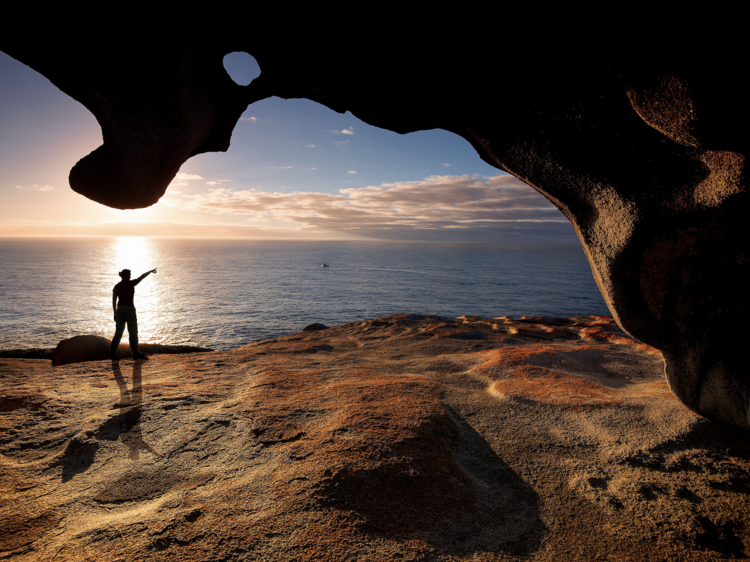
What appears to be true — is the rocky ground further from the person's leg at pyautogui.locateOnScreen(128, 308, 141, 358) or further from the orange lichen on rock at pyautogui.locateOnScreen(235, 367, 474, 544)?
the person's leg at pyautogui.locateOnScreen(128, 308, 141, 358)

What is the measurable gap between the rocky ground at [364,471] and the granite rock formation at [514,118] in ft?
4.96

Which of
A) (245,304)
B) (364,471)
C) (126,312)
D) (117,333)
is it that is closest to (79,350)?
(117,333)

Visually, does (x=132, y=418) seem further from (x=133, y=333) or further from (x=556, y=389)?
(x=556, y=389)

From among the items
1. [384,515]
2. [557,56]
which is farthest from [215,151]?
[384,515]

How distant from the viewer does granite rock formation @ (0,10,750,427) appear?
386 centimetres

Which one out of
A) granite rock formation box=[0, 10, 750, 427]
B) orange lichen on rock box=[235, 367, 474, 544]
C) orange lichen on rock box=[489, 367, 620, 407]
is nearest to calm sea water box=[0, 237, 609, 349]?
orange lichen on rock box=[235, 367, 474, 544]

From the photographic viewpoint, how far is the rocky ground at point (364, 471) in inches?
109

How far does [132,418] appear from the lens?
4.73 m

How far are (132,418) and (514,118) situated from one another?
644 cm

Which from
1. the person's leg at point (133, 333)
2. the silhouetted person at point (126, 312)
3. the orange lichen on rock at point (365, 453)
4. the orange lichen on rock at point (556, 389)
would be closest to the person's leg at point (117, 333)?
the silhouetted person at point (126, 312)

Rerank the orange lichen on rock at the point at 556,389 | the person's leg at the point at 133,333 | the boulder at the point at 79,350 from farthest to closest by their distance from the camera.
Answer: the boulder at the point at 79,350 < the person's leg at the point at 133,333 < the orange lichen on rock at the point at 556,389

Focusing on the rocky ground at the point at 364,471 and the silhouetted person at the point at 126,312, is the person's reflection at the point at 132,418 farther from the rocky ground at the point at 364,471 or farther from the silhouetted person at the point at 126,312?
the silhouetted person at the point at 126,312

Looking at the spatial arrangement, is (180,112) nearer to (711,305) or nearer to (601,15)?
(601,15)

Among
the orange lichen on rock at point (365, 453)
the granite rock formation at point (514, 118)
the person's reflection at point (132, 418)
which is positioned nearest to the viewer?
the orange lichen on rock at point (365, 453)
